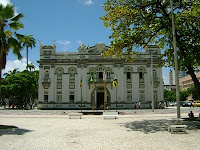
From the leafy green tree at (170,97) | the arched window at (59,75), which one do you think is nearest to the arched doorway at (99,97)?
the arched window at (59,75)

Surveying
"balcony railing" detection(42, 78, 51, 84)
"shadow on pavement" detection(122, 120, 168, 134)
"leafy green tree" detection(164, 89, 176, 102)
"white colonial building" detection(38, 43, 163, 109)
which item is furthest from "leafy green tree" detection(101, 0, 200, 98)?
"leafy green tree" detection(164, 89, 176, 102)

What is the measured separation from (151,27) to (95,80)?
2671cm

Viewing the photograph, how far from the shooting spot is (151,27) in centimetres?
1558

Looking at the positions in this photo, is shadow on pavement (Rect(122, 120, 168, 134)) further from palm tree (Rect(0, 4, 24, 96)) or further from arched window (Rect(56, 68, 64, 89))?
arched window (Rect(56, 68, 64, 89))

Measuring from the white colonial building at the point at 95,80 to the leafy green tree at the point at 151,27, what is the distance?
25131mm

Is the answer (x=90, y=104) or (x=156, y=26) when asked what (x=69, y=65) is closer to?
(x=90, y=104)

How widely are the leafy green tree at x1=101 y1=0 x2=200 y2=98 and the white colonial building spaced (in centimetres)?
2513

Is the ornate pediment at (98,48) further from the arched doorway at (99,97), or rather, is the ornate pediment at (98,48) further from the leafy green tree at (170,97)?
the leafy green tree at (170,97)

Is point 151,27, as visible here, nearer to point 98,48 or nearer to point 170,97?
point 98,48

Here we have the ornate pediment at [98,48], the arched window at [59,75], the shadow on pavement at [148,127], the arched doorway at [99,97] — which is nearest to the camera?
the shadow on pavement at [148,127]

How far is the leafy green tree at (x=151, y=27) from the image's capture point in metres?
14.7

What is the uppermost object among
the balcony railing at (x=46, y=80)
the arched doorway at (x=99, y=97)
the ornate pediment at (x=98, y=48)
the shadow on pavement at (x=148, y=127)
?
the ornate pediment at (x=98, y=48)

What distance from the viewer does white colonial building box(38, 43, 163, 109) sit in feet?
136

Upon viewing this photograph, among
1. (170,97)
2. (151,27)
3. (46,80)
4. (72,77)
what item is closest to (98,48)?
(72,77)
